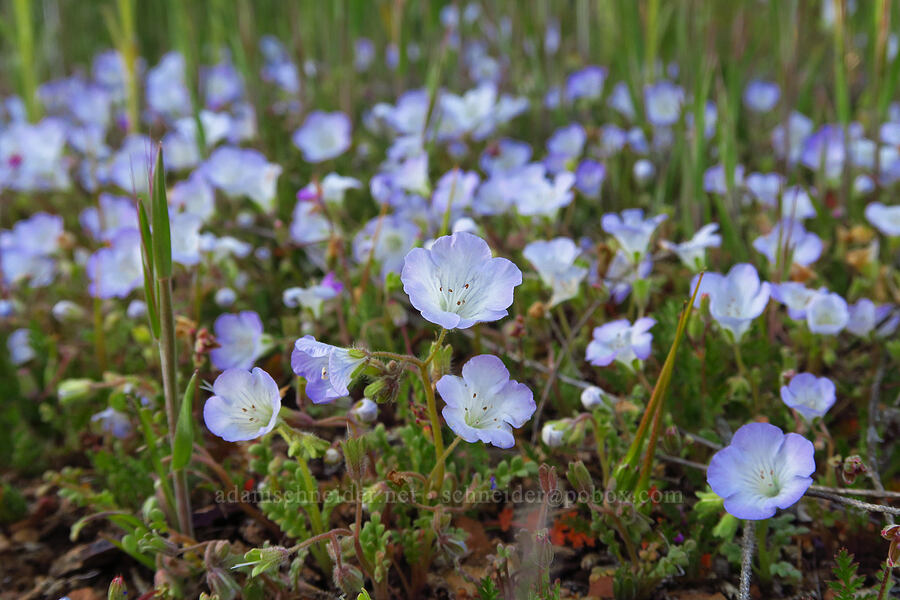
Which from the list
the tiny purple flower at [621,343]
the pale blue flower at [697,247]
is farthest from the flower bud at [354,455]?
the pale blue flower at [697,247]

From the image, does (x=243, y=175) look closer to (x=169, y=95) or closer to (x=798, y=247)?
(x=169, y=95)

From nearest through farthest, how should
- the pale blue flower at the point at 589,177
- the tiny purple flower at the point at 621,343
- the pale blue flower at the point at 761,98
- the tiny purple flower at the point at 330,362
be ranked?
1. the tiny purple flower at the point at 330,362
2. the tiny purple flower at the point at 621,343
3. the pale blue flower at the point at 589,177
4. the pale blue flower at the point at 761,98

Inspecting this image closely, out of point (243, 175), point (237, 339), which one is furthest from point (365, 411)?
point (243, 175)

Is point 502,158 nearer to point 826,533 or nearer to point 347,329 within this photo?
point 347,329

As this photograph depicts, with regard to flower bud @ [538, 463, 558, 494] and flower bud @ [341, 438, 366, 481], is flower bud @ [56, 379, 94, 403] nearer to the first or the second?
flower bud @ [341, 438, 366, 481]

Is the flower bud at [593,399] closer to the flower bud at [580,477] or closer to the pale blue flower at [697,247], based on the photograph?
the flower bud at [580,477]

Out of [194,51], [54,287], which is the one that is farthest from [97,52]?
[54,287]
